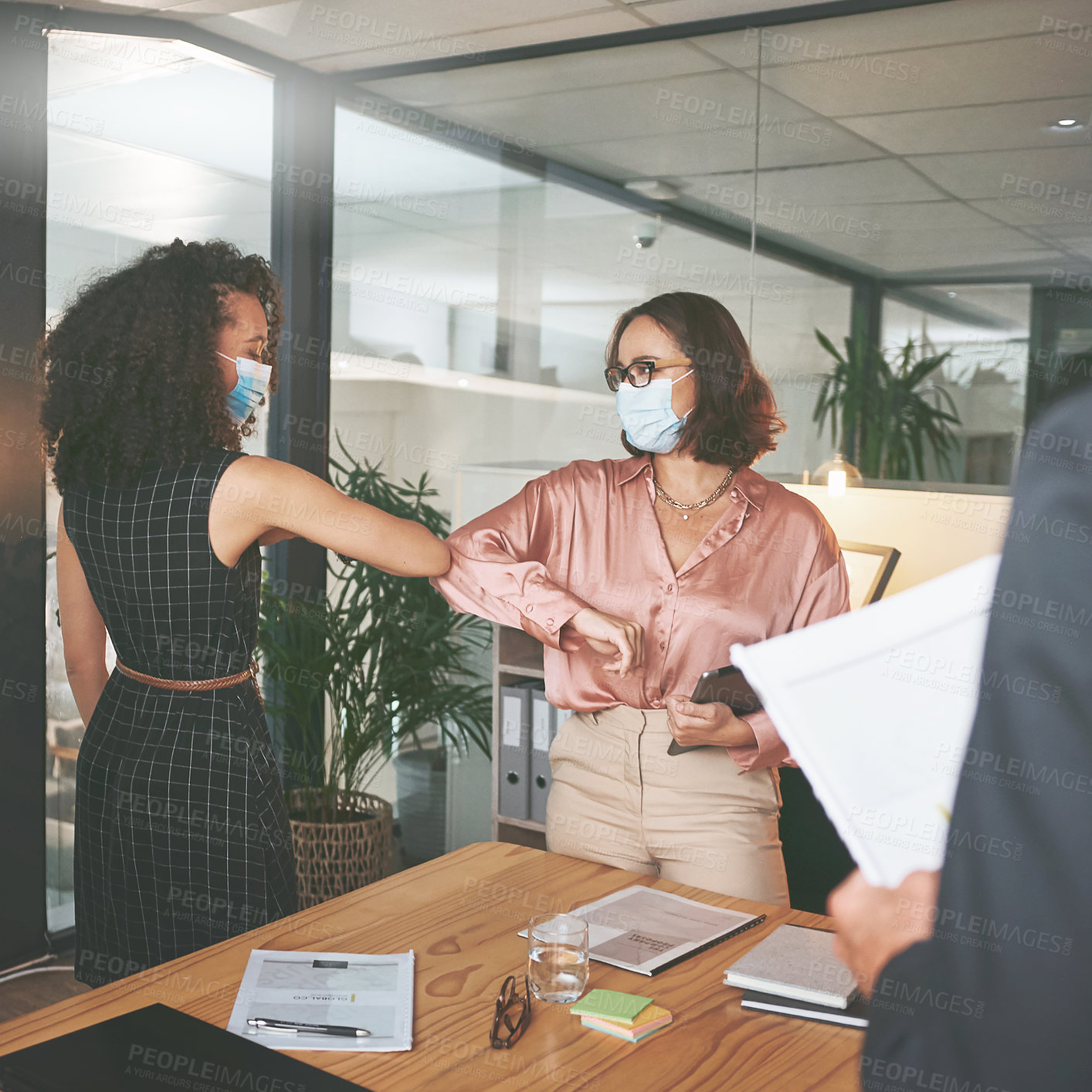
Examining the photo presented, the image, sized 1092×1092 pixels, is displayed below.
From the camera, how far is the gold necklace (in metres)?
2.31

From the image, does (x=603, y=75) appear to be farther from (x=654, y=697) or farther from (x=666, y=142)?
(x=654, y=697)

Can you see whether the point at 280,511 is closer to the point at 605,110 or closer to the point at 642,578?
the point at 642,578

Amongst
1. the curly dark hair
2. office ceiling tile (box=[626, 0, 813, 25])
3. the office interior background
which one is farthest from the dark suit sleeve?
office ceiling tile (box=[626, 0, 813, 25])

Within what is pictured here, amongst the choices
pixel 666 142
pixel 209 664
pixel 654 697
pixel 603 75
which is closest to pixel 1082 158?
pixel 666 142

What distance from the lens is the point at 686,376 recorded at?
7.60ft

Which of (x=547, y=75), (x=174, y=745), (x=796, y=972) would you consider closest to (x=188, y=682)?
(x=174, y=745)

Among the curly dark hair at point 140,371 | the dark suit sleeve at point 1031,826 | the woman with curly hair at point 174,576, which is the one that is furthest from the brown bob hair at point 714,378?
the dark suit sleeve at point 1031,826

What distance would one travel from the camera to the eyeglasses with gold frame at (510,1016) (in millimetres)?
1255

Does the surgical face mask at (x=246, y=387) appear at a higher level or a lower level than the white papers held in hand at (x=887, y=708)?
higher

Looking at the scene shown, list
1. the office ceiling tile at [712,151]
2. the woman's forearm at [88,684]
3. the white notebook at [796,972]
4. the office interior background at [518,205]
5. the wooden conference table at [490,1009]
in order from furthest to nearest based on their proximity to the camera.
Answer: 1. the office ceiling tile at [712,151]
2. the office interior background at [518,205]
3. the woman's forearm at [88,684]
4. the white notebook at [796,972]
5. the wooden conference table at [490,1009]

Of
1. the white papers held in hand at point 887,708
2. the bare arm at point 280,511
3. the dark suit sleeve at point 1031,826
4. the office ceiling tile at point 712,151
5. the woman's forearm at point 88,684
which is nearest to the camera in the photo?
the dark suit sleeve at point 1031,826

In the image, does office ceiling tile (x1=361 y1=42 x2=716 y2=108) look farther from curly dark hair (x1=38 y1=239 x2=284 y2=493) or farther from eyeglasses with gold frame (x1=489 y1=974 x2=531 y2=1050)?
eyeglasses with gold frame (x1=489 y1=974 x2=531 y2=1050)

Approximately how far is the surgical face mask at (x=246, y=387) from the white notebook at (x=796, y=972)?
1370 millimetres

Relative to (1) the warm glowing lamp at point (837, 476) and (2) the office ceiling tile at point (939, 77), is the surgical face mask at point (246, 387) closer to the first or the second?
(1) the warm glowing lamp at point (837, 476)
